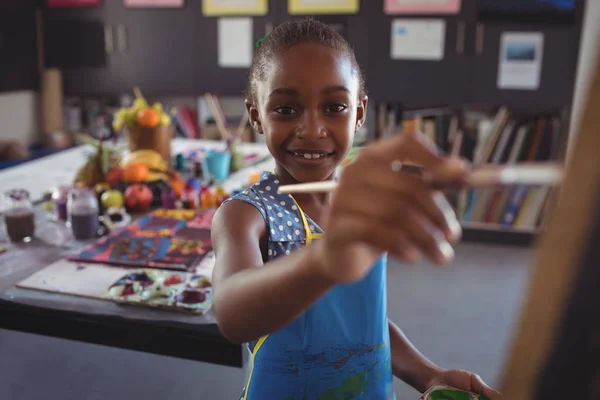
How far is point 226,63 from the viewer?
367 cm

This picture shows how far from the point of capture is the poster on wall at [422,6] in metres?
3.15

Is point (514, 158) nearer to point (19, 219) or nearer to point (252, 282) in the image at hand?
point (19, 219)

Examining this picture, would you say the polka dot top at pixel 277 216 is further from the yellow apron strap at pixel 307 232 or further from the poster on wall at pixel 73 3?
the poster on wall at pixel 73 3

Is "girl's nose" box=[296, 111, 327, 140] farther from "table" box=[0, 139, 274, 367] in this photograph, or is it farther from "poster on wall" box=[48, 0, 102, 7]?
"poster on wall" box=[48, 0, 102, 7]

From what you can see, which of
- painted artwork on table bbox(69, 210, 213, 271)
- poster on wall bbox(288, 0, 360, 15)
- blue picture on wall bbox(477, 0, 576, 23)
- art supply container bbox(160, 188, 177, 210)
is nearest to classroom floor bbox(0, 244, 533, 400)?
painted artwork on table bbox(69, 210, 213, 271)

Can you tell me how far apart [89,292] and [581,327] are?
998 millimetres

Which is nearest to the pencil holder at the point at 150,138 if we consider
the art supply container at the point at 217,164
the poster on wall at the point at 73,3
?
the art supply container at the point at 217,164

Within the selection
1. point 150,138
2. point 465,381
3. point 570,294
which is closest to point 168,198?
point 150,138

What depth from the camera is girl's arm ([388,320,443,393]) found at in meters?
0.91

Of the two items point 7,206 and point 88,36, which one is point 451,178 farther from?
point 88,36

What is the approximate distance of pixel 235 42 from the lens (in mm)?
3609

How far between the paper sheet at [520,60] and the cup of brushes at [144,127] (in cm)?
214

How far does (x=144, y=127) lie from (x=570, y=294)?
6.21 feet

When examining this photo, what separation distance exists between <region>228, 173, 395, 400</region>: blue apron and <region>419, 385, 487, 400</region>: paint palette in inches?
3.8
